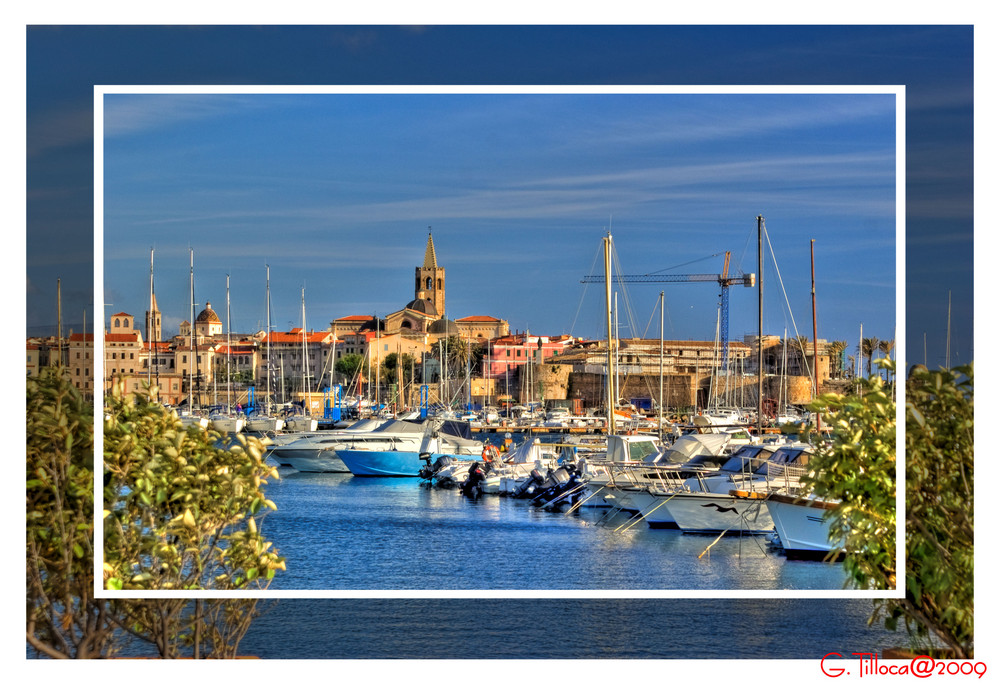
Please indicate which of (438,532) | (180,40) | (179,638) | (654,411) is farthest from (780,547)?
(654,411)

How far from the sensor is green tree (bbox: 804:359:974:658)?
4.06m

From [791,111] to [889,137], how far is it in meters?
0.40

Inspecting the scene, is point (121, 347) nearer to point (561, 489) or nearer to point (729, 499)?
point (729, 499)

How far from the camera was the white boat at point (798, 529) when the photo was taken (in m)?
10.1

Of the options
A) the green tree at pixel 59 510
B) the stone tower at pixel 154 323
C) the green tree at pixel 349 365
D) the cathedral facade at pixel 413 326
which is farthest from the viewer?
the green tree at pixel 349 365

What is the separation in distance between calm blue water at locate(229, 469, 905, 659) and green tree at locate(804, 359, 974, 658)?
3582 mm

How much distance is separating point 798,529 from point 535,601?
269cm

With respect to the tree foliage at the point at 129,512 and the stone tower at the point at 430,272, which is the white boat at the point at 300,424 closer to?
the stone tower at the point at 430,272

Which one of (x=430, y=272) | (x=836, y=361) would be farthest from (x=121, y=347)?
(x=836, y=361)

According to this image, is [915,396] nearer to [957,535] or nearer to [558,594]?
[957,535]

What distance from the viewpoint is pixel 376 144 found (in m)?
4.86

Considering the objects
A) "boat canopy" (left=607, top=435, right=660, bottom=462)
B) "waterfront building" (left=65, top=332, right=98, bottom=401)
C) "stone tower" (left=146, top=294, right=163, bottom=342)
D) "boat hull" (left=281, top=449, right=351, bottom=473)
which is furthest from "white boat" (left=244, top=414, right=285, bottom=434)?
"waterfront building" (left=65, top=332, right=98, bottom=401)

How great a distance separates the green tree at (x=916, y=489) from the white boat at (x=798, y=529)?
6011 millimetres

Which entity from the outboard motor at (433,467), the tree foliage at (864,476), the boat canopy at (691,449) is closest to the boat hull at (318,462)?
the outboard motor at (433,467)
